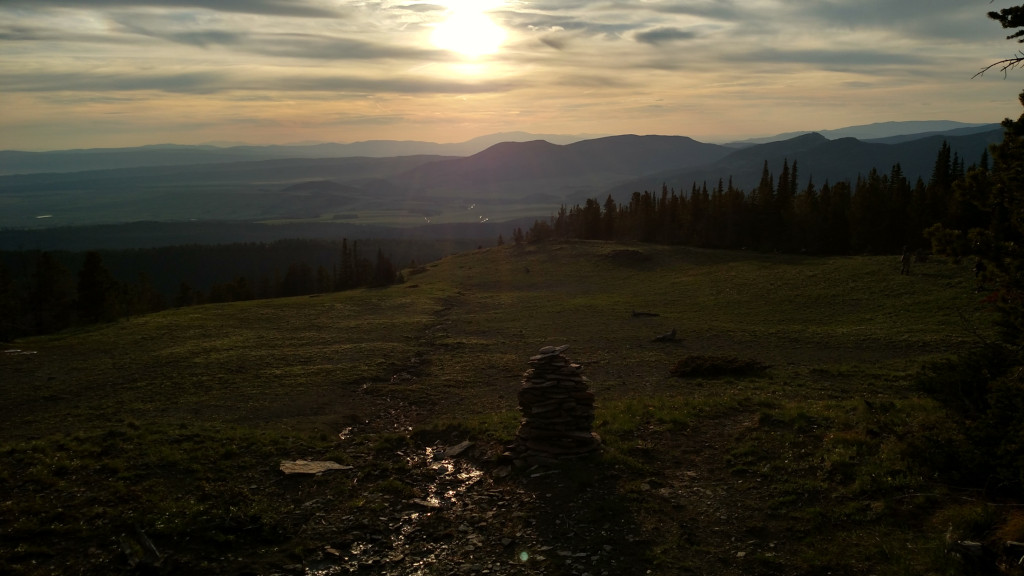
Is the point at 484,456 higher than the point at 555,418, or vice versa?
the point at 555,418

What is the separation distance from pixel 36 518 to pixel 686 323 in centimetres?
3765

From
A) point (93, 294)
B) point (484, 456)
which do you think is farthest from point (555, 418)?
point (93, 294)

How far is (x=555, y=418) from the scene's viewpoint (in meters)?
17.0

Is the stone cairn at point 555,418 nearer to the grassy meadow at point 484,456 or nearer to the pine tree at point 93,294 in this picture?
the grassy meadow at point 484,456

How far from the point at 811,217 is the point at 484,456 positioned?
81064mm

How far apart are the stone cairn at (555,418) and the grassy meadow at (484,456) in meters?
0.69

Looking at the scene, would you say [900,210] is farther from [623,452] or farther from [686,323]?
[623,452]

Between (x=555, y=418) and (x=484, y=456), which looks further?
(x=484, y=456)

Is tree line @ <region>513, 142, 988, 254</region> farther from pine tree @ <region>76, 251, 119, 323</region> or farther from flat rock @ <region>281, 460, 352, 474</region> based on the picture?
pine tree @ <region>76, 251, 119, 323</region>

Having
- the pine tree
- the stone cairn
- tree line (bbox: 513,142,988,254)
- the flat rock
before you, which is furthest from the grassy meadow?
tree line (bbox: 513,142,988,254)

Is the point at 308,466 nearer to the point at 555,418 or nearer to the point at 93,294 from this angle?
the point at 555,418

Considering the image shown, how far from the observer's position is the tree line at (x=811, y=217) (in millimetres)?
78812

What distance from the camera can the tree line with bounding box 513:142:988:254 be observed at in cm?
7881

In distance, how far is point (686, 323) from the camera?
42.9 m
